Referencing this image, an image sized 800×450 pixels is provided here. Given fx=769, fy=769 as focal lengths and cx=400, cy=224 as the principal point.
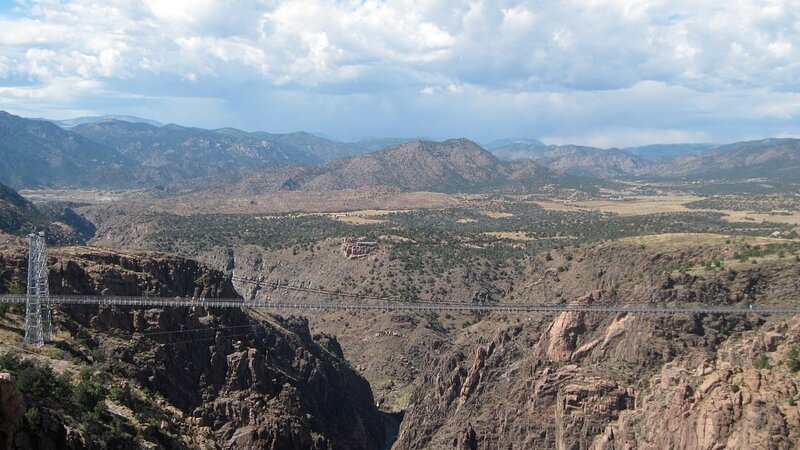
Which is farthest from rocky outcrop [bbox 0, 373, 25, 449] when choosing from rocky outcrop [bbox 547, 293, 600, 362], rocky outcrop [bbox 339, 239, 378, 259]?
rocky outcrop [bbox 339, 239, 378, 259]

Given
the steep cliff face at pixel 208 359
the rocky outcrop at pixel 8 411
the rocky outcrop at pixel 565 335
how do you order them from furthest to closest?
1. the rocky outcrop at pixel 565 335
2. the steep cliff face at pixel 208 359
3. the rocky outcrop at pixel 8 411

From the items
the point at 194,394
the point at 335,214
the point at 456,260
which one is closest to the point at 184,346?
the point at 194,394

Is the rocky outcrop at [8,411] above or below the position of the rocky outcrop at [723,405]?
above

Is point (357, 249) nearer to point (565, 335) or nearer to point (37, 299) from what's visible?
point (565, 335)

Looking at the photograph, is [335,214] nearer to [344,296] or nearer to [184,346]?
[344,296]

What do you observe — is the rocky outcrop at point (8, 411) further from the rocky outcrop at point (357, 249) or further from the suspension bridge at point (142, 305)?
the rocky outcrop at point (357, 249)

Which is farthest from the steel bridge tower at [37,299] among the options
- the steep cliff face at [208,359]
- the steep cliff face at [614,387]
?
the steep cliff face at [614,387]

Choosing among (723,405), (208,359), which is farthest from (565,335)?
(208,359)
